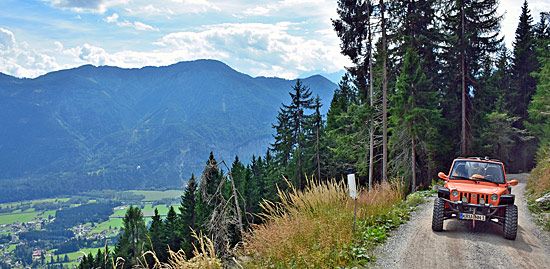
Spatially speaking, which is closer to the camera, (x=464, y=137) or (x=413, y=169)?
(x=413, y=169)

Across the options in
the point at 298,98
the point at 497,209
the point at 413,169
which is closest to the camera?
the point at 497,209

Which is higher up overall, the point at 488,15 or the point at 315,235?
the point at 488,15

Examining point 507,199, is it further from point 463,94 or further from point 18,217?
point 18,217

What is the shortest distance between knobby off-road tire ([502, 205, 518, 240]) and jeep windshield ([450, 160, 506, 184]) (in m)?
1.17

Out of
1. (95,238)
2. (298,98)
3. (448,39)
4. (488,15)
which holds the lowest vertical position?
(95,238)

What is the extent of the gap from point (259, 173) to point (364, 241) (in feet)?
155

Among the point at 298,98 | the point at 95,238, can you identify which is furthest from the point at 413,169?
the point at 95,238

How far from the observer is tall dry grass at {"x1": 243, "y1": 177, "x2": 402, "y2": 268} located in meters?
5.79

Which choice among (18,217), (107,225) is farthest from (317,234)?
(18,217)

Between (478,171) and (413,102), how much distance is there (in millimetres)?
15410

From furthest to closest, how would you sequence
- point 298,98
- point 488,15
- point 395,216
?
1. point 298,98
2. point 488,15
3. point 395,216

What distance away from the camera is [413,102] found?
23.9m

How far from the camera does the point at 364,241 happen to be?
24.2 ft

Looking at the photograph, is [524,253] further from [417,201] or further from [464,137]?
[464,137]
